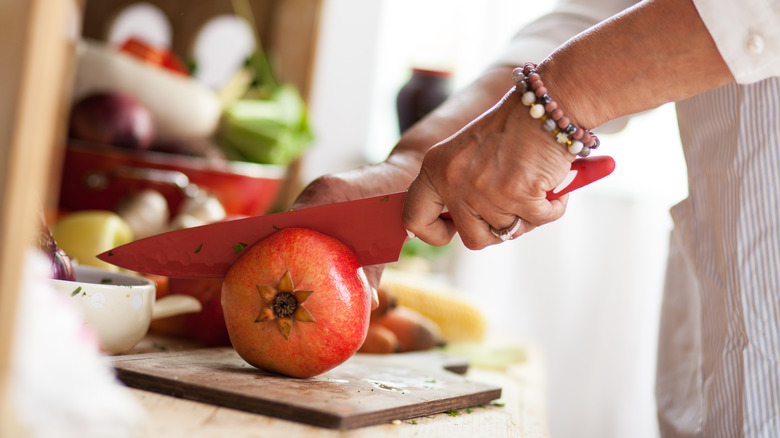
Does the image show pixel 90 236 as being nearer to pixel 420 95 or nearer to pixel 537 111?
pixel 537 111

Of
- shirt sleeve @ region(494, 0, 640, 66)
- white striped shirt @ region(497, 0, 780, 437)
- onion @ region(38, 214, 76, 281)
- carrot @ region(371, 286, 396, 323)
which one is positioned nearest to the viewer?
onion @ region(38, 214, 76, 281)

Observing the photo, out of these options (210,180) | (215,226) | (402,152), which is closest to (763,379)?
(402,152)

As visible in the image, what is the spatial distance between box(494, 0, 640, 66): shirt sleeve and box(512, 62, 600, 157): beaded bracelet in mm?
362

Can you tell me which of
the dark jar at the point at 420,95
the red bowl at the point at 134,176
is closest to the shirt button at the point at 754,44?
the red bowl at the point at 134,176

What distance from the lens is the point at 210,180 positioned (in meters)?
1.44

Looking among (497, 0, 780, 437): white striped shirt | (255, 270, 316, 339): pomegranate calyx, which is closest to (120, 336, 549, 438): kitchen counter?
(255, 270, 316, 339): pomegranate calyx

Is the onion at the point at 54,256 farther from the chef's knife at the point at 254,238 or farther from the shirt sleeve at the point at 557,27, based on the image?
the shirt sleeve at the point at 557,27

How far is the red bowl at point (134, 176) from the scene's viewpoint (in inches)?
53.0

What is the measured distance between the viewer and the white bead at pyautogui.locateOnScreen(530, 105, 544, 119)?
691mm

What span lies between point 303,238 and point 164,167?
0.68 metres

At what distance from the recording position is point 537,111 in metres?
0.69

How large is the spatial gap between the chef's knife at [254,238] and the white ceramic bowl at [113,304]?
3cm

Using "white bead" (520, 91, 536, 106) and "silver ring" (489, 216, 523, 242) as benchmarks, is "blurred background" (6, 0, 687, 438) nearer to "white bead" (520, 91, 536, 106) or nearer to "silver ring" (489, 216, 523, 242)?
"silver ring" (489, 216, 523, 242)

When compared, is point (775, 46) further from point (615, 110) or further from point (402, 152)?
point (402, 152)
